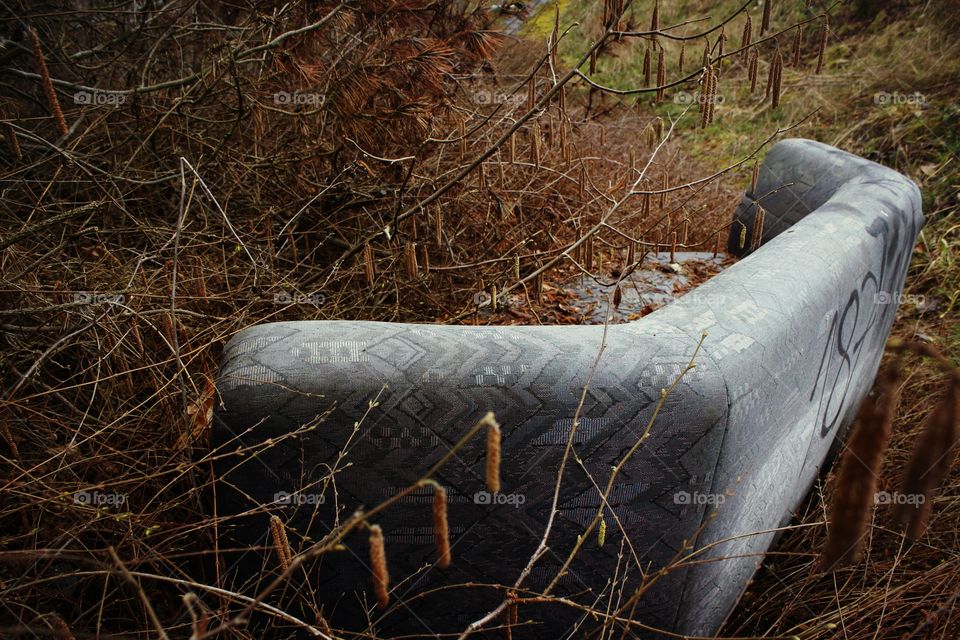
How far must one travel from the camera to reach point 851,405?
273cm

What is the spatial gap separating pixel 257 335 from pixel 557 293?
1978 mm

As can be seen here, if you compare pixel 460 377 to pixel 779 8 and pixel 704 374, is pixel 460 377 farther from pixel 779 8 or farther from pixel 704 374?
pixel 779 8

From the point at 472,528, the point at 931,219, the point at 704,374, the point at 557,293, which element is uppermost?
the point at 704,374

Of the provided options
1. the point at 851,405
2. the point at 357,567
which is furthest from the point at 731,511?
the point at 851,405
